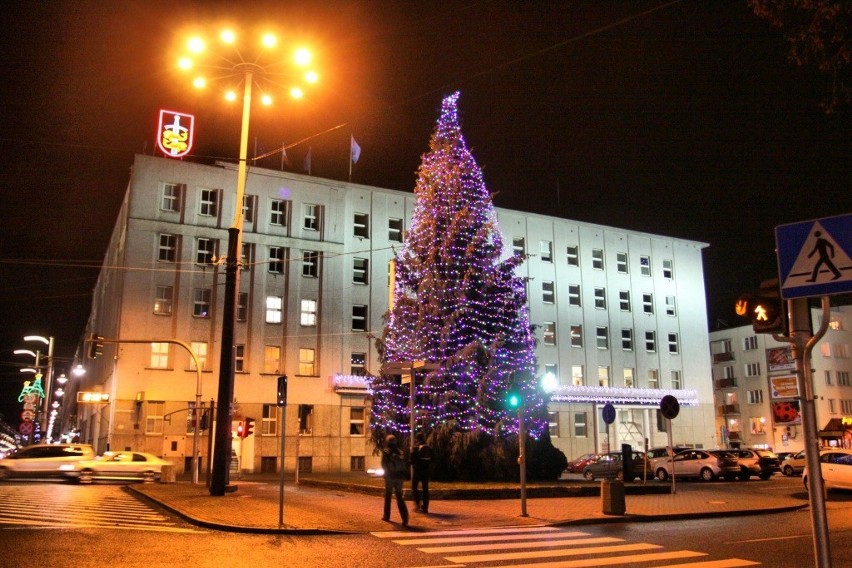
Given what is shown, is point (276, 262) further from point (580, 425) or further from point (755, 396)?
point (755, 396)

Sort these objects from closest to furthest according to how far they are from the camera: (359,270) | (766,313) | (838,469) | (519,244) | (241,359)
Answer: (766,313) → (838,469) → (241,359) → (359,270) → (519,244)

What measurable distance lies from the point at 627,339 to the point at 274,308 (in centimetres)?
2739

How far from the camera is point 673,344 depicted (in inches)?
2295

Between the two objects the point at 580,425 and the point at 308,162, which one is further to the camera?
the point at 580,425

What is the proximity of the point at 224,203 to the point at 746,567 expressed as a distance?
1502 inches

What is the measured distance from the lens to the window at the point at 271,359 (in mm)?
43625

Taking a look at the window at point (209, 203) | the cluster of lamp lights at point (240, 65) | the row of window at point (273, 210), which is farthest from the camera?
the window at point (209, 203)

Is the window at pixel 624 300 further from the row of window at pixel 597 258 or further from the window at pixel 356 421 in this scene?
the window at pixel 356 421

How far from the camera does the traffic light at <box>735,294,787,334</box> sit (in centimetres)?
668

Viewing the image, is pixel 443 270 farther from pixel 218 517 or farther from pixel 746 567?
pixel 746 567

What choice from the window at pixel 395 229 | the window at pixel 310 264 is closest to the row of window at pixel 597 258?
the window at pixel 395 229

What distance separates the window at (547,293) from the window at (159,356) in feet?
85.4

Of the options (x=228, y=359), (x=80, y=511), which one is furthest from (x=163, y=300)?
(x=80, y=511)

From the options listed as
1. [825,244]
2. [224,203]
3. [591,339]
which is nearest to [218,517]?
[825,244]
